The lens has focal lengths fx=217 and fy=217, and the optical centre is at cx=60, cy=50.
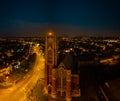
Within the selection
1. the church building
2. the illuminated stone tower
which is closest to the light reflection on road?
the illuminated stone tower

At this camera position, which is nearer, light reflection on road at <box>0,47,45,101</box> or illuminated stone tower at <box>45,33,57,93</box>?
light reflection on road at <box>0,47,45,101</box>

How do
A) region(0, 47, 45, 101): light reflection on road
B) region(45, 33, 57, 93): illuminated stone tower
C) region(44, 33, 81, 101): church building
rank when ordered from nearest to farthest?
region(44, 33, 81, 101): church building < region(0, 47, 45, 101): light reflection on road < region(45, 33, 57, 93): illuminated stone tower

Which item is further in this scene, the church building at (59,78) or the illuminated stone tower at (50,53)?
the illuminated stone tower at (50,53)

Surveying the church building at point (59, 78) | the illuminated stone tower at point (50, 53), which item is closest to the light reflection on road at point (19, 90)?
the illuminated stone tower at point (50, 53)

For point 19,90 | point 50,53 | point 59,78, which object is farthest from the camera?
point 19,90

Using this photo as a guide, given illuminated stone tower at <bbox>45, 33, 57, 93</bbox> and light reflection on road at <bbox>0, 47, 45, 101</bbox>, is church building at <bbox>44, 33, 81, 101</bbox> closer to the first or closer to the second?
illuminated stone tower at <bbox>45, 33, 57, 93</bbox>

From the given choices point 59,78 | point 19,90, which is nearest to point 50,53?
point 59,78

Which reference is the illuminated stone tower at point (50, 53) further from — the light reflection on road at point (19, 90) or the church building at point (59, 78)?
the light reflection on road at point (19, 90)

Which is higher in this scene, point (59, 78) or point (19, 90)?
point (59, 78)

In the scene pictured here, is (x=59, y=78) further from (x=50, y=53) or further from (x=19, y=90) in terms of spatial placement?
(x=19, y=90)

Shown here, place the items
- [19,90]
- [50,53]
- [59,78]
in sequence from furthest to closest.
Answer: [19,90]
[50,53]
[59,78]

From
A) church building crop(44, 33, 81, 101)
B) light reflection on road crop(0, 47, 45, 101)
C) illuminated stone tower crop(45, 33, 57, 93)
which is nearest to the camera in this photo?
church building crop(44, 33, 81, 101)

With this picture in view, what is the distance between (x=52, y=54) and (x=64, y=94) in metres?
7.05

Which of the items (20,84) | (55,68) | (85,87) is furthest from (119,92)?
(20,84)
